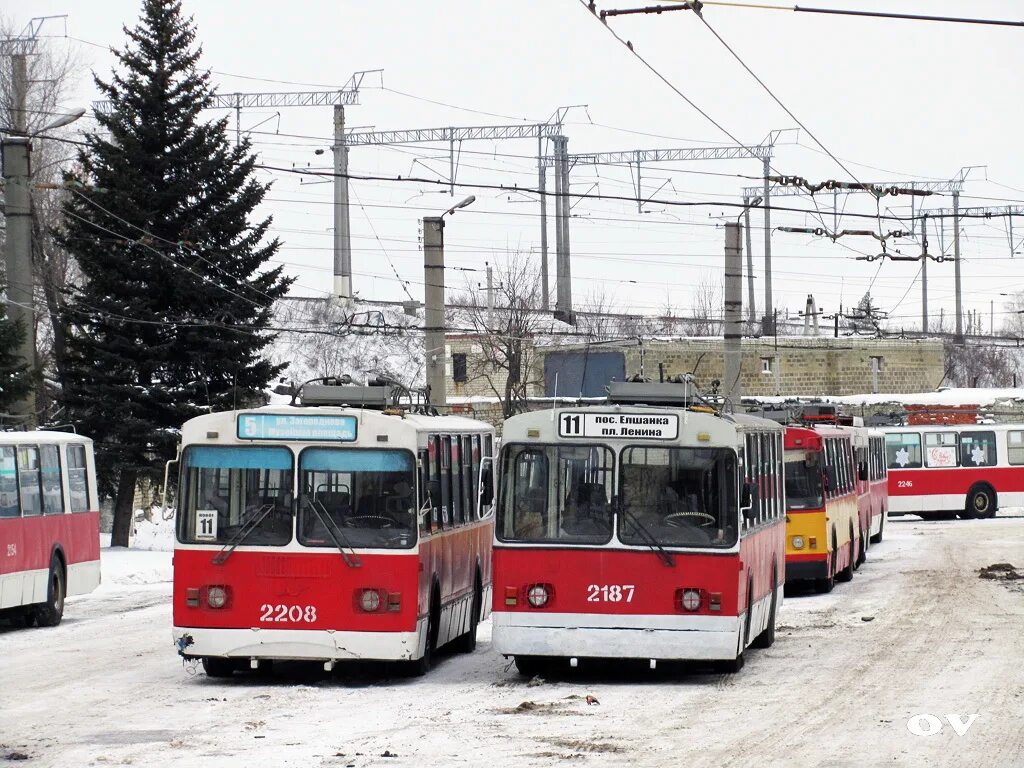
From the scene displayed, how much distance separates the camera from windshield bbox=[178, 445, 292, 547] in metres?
14.2

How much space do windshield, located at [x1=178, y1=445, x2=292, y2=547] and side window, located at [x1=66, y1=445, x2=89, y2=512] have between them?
25.9 feet

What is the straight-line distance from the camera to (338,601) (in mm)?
13953

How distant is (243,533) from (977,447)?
38.7 metres

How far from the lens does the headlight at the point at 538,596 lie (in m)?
14.0

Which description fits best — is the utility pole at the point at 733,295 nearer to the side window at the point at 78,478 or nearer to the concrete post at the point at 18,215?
the concrete post at the point at 18,215

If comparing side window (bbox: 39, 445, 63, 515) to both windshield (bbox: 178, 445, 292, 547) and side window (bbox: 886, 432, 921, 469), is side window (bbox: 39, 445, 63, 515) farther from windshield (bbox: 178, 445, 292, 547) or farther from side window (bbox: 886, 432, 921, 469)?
side window (bbox: 886, 432, 921, 469)

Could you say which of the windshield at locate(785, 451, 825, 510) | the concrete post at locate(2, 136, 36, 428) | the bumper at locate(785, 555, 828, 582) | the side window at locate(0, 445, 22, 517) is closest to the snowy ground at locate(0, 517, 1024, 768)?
the side window at locate(0, 445, 22, 517)

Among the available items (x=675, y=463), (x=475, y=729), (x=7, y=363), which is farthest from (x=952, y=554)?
(x=475, y=729)

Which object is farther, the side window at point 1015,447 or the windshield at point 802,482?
the side window at point 1015,447

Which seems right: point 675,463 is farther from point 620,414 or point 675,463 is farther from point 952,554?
point 952,554

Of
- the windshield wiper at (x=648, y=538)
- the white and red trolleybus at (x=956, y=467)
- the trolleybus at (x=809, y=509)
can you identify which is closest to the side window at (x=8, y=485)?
the windshield wiper at (x=648, y=538)

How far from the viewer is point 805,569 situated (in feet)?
79.6

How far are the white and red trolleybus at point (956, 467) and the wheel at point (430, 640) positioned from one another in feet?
118

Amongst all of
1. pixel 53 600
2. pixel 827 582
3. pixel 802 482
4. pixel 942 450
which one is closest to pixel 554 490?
pixel 53 600
